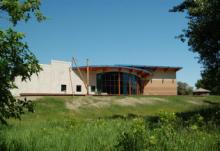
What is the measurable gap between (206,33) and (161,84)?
46997 mm

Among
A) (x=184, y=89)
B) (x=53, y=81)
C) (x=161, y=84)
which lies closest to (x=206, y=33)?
(x=53, y=81)

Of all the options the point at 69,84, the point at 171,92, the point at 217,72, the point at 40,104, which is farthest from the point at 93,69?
the point at 217,72

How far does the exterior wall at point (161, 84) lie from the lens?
68.5 meters

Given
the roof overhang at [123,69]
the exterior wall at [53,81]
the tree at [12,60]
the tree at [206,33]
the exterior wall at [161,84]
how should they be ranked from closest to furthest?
the tree at [12,60], the tree at [206,33], the exterior wall at [53,81], the roof overhang at [123,69], the exterior wall at [161,84]

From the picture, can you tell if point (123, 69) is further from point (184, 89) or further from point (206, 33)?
point (206, 33)

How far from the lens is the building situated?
177 feet

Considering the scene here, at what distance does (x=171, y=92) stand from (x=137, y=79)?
7.91 m

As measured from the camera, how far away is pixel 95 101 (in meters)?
41.4

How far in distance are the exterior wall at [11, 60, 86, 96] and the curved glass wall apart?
193 inches

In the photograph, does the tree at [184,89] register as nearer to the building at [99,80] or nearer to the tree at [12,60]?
the building at [99,80]

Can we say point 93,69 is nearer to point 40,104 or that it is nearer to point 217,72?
point 40,104

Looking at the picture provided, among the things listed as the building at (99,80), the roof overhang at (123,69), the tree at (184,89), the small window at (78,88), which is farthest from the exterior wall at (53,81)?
the tree at (184,89)

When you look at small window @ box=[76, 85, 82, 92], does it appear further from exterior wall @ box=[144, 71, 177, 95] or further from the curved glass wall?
exterior wall @ box=[144, 71, 177, 95]

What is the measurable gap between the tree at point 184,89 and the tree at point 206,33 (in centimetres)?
6485
